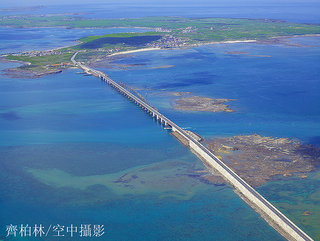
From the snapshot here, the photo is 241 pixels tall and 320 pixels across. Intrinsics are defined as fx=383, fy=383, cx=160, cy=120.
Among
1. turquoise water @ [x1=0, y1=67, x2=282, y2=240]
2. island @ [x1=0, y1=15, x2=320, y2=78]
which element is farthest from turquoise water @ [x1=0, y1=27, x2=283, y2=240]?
island @ [x1=0, y1=15, x2=320, y2=78]

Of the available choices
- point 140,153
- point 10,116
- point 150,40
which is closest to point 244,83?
point 140,153

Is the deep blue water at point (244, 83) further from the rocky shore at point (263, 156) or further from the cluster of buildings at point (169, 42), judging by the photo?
the cluster of buildings at point (169, 42)

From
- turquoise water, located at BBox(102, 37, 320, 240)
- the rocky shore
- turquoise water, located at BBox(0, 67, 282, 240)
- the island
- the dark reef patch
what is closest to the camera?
turquoise water, located at BBox(0, 67, 282, 240)

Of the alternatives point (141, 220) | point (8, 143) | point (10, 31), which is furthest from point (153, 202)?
point (10, 31)

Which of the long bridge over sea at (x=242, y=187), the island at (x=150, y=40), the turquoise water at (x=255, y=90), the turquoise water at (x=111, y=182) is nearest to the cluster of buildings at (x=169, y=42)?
the island at (x=150, y=40)

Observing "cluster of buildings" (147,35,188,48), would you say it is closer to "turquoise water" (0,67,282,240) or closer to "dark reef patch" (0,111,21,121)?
"turquoise water" (0,67,282,240)

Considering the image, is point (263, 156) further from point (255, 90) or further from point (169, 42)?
point (169, 42)

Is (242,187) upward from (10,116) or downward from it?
downward

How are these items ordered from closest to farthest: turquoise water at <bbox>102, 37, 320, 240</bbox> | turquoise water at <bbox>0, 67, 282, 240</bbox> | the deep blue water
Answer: turquoise water at <bbox>0, 67, 282, 240</bbox> → turquoise water at <bbox>102, 37, 320, 240</bbox> → the deep blue water
